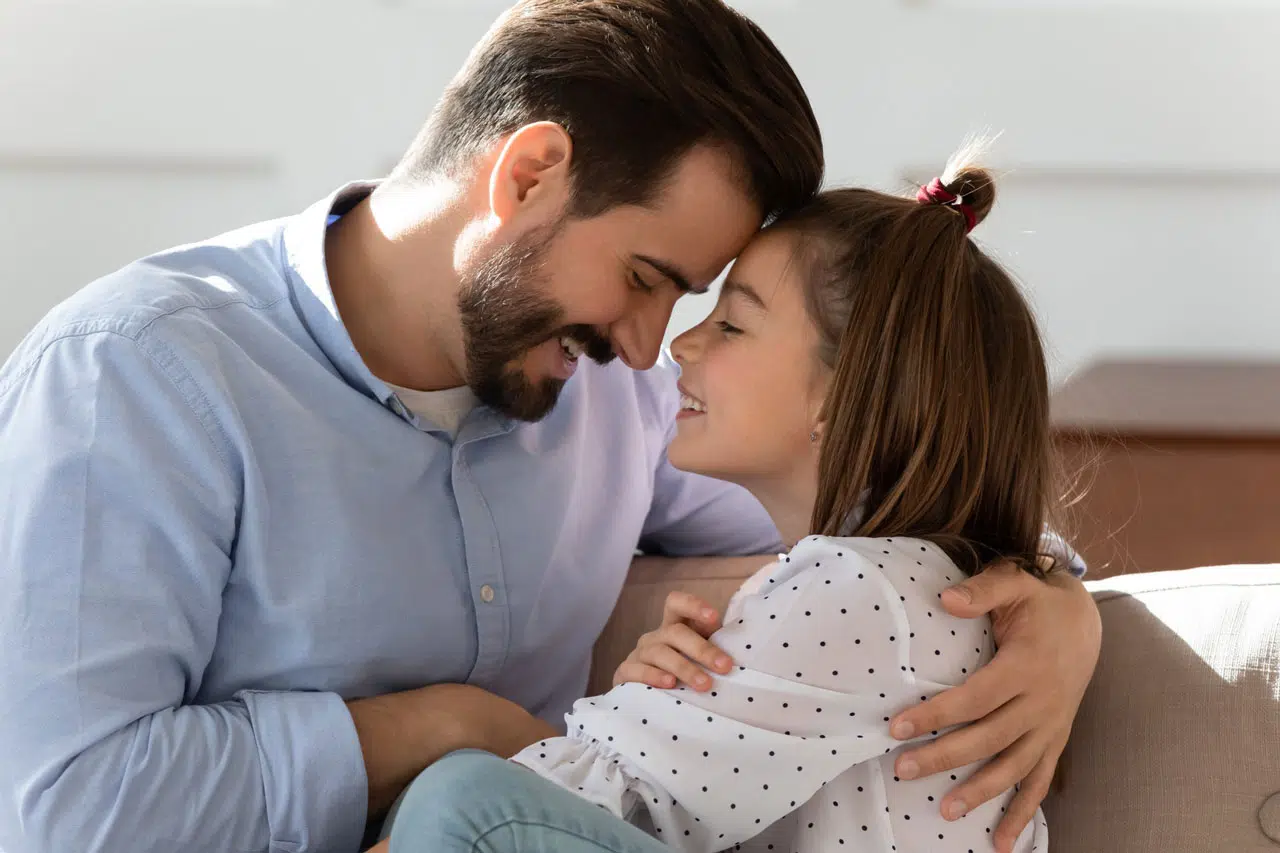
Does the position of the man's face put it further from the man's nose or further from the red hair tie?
the red hair tie

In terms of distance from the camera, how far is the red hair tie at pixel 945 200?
4.22ft

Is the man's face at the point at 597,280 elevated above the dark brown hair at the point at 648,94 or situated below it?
below

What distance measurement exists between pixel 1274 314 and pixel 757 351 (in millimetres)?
1324

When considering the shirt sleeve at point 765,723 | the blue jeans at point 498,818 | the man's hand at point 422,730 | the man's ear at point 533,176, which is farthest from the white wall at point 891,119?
the blue jeans at point 498,818

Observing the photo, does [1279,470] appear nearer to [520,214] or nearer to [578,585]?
[578,585]

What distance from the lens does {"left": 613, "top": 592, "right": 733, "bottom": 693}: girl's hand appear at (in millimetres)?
1025

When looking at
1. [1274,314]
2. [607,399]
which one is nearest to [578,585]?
[607,399]

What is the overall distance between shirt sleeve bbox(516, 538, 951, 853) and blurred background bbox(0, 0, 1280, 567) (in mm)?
1210

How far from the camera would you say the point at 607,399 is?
1523 mm

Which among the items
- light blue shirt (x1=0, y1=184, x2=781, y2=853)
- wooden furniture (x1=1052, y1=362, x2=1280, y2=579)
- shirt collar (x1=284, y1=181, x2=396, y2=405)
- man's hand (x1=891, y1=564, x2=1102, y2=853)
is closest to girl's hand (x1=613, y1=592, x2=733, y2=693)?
man's hand (x1=891, y1=564, x2=1102, y2=853)

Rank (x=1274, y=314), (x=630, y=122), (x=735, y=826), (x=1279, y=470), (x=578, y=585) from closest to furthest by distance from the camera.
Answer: (x=735, y=826), (x=630, y=122), (x=578, y=585), (x=1279, y=470), (x=1274, y=314)

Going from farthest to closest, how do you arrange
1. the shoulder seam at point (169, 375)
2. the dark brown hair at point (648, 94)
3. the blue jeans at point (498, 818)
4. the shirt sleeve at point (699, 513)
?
1. the shirt sleeve at point (699, 513)
2. the dark brown hair at point (648, 94)
3. the shoulder seam at point (169, 375)
4. the blue jeans at point (498, 818)

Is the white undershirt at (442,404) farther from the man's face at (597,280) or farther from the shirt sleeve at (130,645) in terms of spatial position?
the shirt sleeve at (130,645)

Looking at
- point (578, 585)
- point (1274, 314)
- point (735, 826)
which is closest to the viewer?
point (735, 826)
